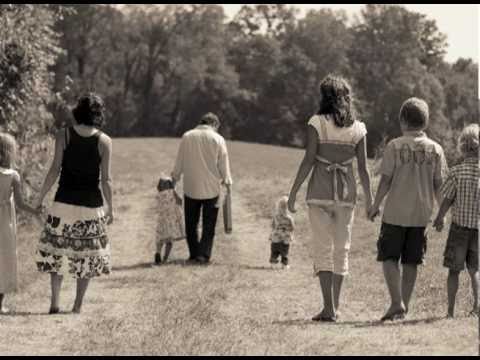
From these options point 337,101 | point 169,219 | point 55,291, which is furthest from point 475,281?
point 169,219

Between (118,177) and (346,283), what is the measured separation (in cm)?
2259

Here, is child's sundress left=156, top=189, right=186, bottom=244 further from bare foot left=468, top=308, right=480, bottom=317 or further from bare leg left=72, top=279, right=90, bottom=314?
bare foot left=468, top=308, right=480, bottom=317

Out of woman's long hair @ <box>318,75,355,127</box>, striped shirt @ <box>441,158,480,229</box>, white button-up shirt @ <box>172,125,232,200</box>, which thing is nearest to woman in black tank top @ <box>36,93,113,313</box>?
woman's long hair @ <box>318,75,355,127</box>

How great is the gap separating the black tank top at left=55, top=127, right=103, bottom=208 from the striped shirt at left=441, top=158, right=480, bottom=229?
3.31 meters

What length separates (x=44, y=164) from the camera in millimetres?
21594

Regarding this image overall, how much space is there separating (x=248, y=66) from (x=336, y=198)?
7020 cm

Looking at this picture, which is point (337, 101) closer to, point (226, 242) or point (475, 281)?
point (475, 281)

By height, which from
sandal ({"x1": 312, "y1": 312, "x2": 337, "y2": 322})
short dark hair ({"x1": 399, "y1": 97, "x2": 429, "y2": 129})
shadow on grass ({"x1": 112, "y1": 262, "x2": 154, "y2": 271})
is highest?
short dark hair ({"x1": 399, "y1": 97, "x2": 429, "y2": 129})

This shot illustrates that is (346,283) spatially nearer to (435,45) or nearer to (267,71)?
(267,71)

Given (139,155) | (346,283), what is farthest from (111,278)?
(139,155)

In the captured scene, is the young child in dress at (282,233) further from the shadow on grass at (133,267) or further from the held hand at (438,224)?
the held hand at (438,224)

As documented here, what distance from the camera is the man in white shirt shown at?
1416 cm

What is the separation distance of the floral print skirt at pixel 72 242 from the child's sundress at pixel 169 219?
4.49m

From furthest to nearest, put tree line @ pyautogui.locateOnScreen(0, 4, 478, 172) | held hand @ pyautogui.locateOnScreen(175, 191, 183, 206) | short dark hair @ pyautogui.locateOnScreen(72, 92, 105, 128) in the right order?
tree line @ pyautogui.locateOnScreen(0, 4, 478, 172), held hand @ pyautogui.locateOnScreen(175, 191, 183, 206), short dark hair @ pyautogui.locateOnScreen(72, 92, 105, 128)
